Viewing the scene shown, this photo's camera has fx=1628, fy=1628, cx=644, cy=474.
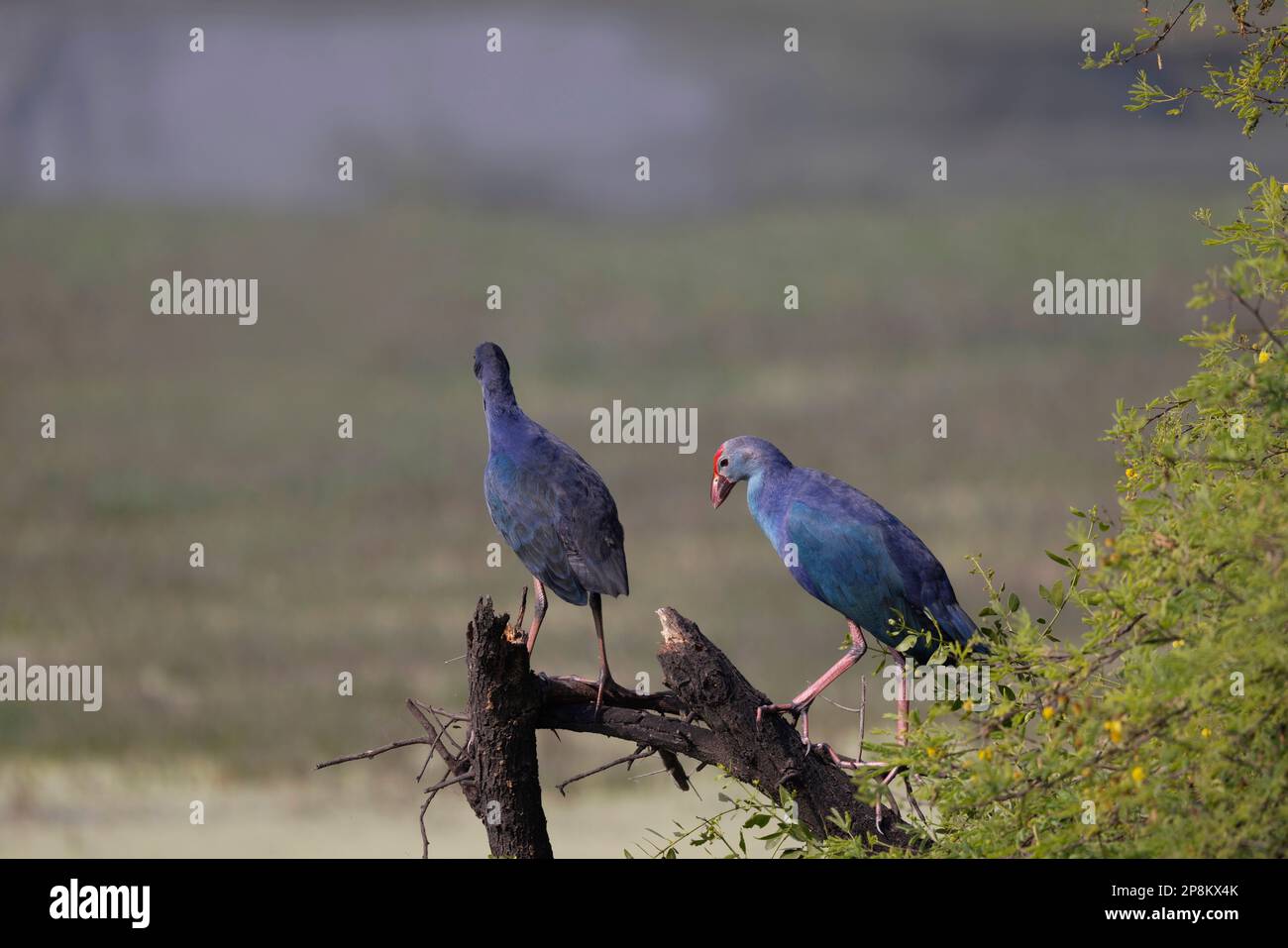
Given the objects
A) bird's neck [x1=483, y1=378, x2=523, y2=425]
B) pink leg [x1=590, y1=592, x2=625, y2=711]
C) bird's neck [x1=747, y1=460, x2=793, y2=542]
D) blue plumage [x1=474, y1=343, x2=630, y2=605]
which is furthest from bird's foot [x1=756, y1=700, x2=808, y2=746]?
bird's neck [x1=483, y1=378, x2=523, y2=425]

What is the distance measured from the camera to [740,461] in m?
8.05

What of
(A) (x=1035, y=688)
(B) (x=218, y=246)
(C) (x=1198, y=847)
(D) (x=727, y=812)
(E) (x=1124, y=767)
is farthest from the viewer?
(B) (x=218, y=246)

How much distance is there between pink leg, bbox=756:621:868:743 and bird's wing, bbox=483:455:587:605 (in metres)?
1.08

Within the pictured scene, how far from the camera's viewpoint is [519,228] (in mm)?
55000

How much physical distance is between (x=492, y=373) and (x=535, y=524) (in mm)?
913

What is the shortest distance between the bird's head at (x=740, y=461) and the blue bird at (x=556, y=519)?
0.68 metres

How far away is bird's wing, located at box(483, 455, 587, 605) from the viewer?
293 inches

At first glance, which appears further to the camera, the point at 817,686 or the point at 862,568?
the point at 862,568

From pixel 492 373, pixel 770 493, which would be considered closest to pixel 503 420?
pixel 492 373

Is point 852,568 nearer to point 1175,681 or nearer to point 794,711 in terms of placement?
point 794,711

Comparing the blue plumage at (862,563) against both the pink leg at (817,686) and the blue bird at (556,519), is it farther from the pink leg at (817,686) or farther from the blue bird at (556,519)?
the blue bird at (556,519)

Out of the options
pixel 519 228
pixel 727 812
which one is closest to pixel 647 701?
pixel 727 812
